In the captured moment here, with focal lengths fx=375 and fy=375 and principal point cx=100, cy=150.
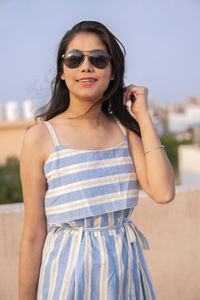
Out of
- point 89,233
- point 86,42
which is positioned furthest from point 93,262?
point 86,42

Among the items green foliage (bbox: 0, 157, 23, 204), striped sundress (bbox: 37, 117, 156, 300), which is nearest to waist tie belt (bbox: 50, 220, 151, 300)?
striped sundress (bbox: 37, 117, 156, 300)

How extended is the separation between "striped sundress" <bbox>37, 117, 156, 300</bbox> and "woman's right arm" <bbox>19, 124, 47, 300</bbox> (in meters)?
0.03

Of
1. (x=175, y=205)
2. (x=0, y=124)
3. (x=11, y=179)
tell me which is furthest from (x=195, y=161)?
(x=0, y=124)

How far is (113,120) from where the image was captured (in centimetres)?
154

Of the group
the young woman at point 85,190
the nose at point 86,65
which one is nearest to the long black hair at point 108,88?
the young woman at point 85,190

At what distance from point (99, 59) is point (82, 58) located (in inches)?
2.4

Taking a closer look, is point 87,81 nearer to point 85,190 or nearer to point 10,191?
point 85,190

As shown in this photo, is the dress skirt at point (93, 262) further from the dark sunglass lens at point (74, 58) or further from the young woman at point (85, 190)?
the dark sunglass lens at point (74, 58)

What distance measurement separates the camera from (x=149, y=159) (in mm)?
1357

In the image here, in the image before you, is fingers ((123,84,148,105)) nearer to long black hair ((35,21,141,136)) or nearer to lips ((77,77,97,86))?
long black hair ((35,21,141,136))

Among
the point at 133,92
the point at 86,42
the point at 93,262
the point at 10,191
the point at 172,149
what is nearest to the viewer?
the point at 93,262

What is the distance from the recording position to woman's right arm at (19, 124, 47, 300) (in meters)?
1.29

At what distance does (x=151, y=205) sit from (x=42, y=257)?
1153 mm

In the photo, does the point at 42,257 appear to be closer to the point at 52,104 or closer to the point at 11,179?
the point at 52,104
